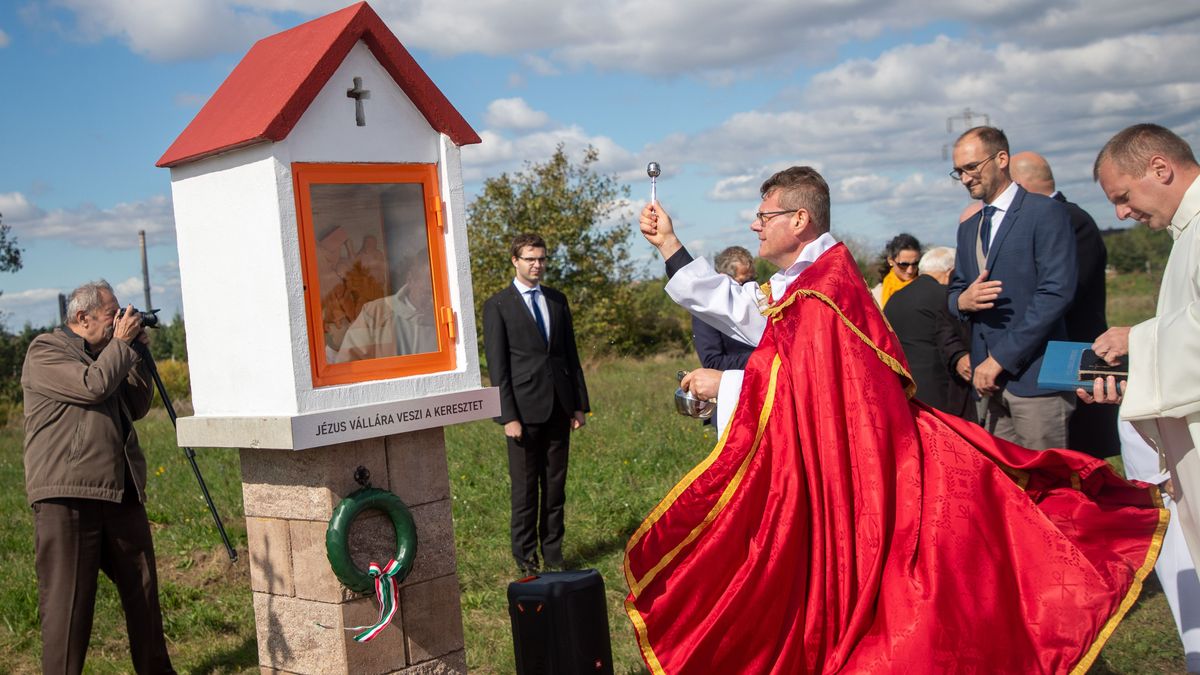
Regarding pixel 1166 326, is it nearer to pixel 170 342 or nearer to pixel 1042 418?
pixel 1042 418

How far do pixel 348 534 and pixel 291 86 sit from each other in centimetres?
157

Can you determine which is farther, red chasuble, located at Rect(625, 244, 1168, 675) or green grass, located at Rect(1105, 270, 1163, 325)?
green grass, located at Rect(1105, 270, 1163, 325)

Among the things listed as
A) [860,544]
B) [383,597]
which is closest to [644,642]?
[860,544]

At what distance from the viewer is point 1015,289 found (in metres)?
5.11

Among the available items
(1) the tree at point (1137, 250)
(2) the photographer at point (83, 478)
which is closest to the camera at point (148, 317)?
(2) the photographer at point (83, 478)

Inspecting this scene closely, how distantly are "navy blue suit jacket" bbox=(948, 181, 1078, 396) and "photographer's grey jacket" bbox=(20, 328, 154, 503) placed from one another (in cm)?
409

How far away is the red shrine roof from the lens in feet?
11.8

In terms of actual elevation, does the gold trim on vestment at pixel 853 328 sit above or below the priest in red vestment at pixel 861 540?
above

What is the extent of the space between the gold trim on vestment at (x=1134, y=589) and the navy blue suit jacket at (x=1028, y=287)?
44.0 inches

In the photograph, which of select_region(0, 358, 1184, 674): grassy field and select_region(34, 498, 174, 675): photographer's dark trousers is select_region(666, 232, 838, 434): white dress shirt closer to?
select_region(0, 358, 1184, 674): grassy field

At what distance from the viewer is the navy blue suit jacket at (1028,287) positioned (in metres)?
4.95

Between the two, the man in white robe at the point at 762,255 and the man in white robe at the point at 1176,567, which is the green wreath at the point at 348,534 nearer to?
the man in white robe at the point at 762,255

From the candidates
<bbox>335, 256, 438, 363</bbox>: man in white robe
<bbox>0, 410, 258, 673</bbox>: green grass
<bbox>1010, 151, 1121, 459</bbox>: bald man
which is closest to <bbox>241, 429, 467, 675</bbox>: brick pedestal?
<bbox>335, 256, 438, 363</bbox>: man in white robe

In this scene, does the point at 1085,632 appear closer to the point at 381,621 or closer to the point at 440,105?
the point at 381,621
